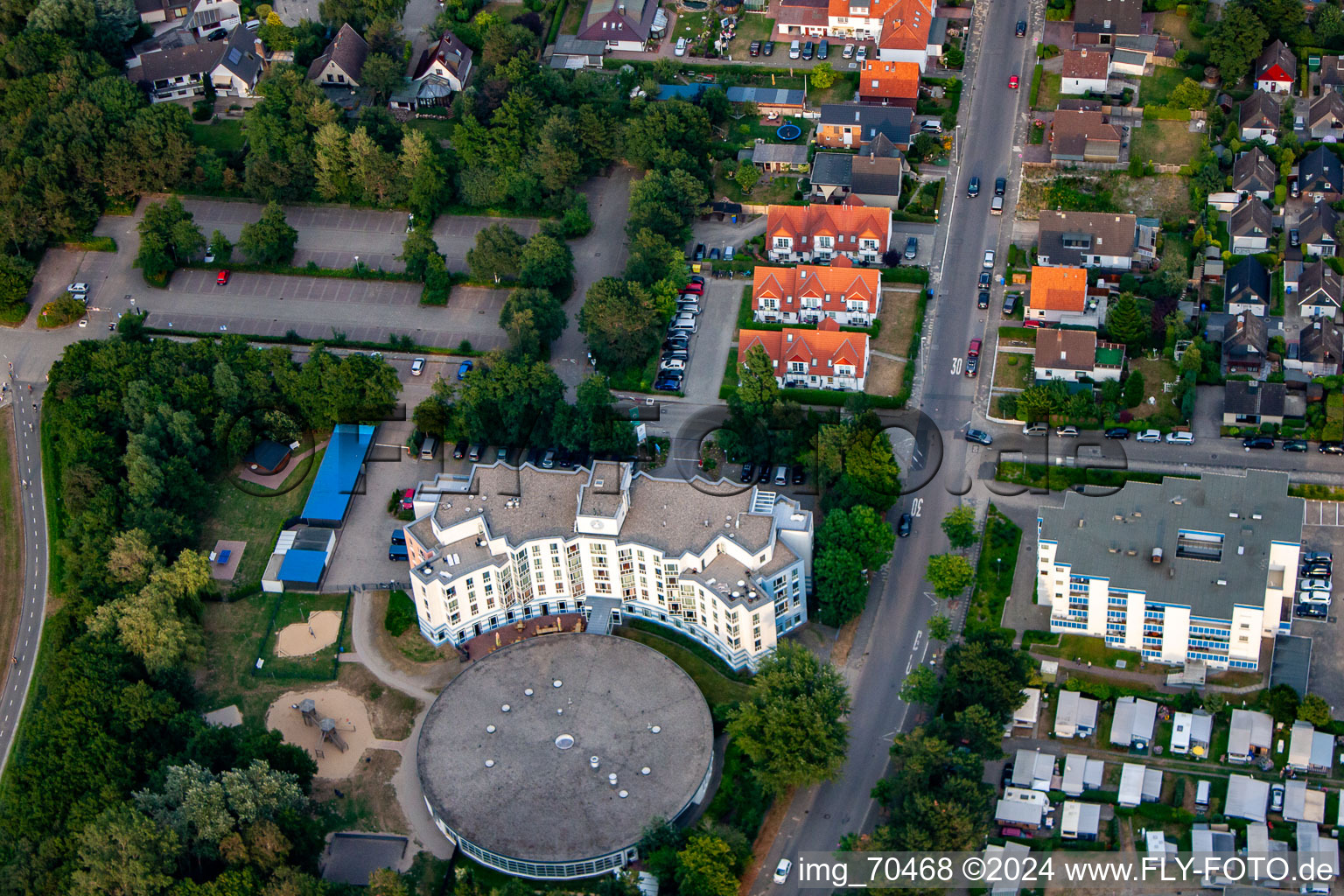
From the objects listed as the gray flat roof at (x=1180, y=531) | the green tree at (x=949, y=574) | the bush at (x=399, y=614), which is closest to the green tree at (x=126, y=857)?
the bush at (x=399, y=614)

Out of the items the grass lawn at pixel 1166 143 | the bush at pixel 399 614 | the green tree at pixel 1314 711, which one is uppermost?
the grass lawn at pixel 1166 143

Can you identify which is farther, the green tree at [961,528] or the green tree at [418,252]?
the green tree at [418,252]

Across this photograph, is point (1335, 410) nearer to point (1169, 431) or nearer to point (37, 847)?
point (1169, 431)

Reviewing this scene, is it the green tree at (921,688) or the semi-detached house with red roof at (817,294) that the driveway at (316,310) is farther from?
the green tree at (921,688)

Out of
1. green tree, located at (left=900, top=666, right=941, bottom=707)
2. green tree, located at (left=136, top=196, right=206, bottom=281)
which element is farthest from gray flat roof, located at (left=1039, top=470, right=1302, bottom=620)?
green tree, located at (left=136, top=196, right=206, bottom=281)

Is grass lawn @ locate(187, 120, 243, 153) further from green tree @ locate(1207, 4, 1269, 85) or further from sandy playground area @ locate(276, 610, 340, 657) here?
green tree @ locate(1207, 4, 1269, 85)

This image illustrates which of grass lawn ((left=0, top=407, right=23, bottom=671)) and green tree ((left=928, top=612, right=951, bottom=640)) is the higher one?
green tree ((left=928, top=612, right=951, bottom=640))

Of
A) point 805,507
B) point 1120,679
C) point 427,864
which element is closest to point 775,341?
point 805,507
